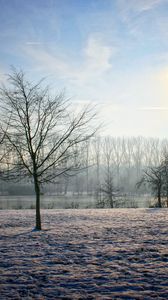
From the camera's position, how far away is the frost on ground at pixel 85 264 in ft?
16.5

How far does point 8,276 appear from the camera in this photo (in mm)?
5918

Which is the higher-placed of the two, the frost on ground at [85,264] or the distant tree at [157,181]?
the distant tree at [157,181]

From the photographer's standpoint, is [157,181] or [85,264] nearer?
[85,264]

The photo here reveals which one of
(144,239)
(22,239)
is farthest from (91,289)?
(22,239)

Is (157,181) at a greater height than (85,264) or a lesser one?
greater

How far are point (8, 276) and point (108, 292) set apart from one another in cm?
205

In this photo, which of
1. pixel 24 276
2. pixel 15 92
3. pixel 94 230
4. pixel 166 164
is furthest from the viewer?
pixel 166 164

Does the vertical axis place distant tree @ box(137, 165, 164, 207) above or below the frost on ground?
above

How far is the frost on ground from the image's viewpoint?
198 inches

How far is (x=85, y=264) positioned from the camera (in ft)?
21.6

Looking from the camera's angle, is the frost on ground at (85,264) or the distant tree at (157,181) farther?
the distant tree at (157,181)

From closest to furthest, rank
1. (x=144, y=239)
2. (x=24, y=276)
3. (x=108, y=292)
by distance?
1. (x=108, y=292)
2. (x=24, y=276)
3. (x=144, y=239)

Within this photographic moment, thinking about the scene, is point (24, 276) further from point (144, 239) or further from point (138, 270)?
point (144, 239)

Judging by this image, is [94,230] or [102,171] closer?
[94,230]
